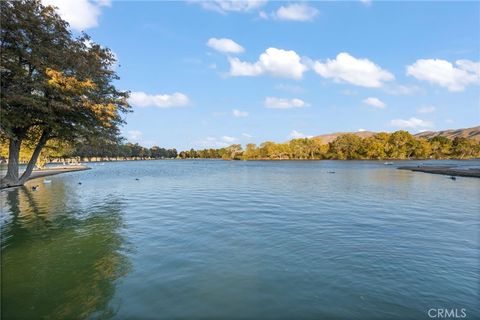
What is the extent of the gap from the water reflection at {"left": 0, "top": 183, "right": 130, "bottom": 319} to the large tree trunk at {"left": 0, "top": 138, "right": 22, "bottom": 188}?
43.5 ft

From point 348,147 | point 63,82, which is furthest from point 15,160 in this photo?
point 348,147

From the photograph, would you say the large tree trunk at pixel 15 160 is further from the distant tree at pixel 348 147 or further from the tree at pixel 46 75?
the distant tree at pixel 348 147

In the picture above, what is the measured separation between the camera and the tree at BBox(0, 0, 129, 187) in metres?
19.1

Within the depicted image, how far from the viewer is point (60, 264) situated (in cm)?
994

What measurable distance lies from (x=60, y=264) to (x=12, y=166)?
28.6 m

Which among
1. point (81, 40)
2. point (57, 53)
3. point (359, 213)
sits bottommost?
point (359, 213)

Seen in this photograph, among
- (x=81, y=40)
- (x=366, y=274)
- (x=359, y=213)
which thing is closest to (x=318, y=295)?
(x=366, y=274)

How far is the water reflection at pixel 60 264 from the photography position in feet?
23.4

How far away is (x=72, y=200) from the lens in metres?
25.6

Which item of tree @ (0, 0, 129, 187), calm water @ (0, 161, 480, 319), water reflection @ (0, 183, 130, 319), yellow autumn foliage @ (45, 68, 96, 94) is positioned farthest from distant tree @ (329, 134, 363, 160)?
water reflection @ (0, 183, 130, 319)

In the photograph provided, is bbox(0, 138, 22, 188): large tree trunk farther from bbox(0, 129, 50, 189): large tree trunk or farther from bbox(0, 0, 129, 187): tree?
bbox(0, 0, 129, 187): tree

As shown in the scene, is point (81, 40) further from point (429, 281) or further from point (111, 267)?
point (429, 281)

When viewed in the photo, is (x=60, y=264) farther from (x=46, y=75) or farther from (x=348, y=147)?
(x=348, y=147)

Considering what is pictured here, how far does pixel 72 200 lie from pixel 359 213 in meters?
24.1
